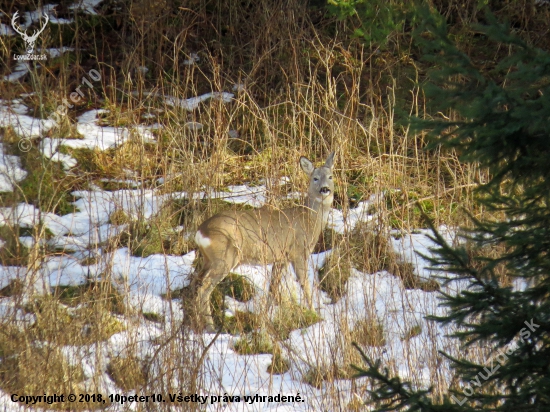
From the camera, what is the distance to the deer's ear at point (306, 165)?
6.98m

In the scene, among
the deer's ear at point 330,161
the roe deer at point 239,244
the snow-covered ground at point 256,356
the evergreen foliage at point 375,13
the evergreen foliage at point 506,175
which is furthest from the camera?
the evergreen foliage at point 375,13

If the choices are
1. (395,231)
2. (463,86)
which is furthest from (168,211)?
(463,86)

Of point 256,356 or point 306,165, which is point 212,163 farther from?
point 256,356

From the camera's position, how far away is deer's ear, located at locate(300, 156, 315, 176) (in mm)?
6979

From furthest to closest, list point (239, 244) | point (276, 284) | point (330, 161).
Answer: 1. point (330, 161)
2. point (239, 244)
3. point (276, 284)

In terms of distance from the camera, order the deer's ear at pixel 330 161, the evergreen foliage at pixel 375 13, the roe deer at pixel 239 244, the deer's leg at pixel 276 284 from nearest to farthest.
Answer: the deer's leg at pixel 276 284 → the roe deer at pixel 239 244 → the deer's ear at pixel 330 161 → the evergreen foliage at pixel 375 13

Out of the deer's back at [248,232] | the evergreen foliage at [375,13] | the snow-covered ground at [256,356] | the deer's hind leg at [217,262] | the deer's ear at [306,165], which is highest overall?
the evergreen foliage at [375,13]

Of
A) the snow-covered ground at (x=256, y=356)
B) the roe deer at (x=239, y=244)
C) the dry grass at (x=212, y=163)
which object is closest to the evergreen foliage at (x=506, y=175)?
the dry grass at (x=212, y=163)

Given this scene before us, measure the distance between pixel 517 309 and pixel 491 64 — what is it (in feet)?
26.5

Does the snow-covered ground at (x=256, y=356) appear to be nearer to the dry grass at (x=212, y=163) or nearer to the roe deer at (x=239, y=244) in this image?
the dry grass at (x=212, y=163)

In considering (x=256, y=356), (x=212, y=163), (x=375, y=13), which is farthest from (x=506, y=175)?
(x=375, y=13)

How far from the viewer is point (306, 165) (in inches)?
279

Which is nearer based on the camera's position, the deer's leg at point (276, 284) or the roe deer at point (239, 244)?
the deer's leg at point (276, 284)

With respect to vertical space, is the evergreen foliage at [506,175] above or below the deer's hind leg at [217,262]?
below
